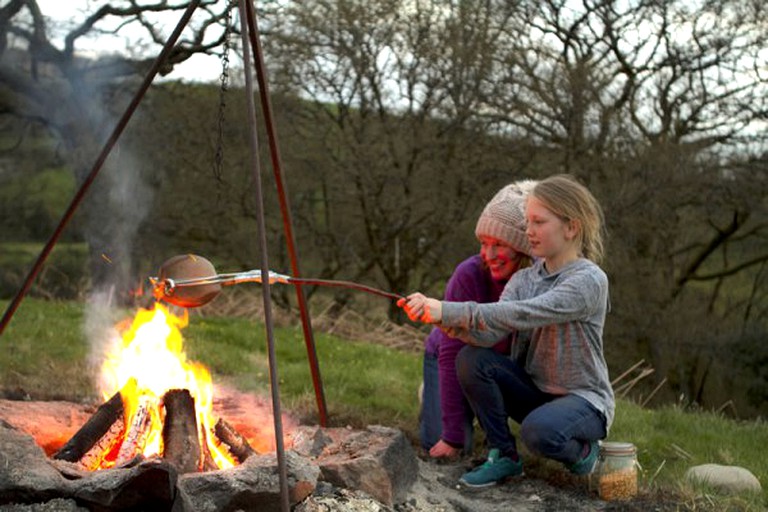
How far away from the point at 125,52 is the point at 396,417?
6.62m

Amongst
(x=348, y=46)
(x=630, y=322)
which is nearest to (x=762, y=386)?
(x=630, y=322)

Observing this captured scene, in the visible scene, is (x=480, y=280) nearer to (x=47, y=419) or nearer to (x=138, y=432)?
(x=138, y=432)

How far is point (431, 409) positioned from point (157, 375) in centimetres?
142

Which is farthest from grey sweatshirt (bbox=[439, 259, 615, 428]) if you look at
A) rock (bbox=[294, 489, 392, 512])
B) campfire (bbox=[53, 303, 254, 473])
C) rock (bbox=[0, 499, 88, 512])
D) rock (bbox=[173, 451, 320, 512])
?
rock (bbox=[0, 499, 88, 512])

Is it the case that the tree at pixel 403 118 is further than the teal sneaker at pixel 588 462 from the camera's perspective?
Yes

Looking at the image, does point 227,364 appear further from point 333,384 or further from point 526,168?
point 526,168

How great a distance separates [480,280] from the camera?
4215mm

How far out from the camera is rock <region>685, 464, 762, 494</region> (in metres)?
3.84

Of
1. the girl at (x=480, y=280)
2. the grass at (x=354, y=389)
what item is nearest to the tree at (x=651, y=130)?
the grass at (x=354, y=389)

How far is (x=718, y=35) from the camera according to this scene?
9.66 meters

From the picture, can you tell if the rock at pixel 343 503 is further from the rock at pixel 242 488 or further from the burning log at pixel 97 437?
the burning log at pixel 97 437

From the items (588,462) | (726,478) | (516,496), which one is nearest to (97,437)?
(516,496)

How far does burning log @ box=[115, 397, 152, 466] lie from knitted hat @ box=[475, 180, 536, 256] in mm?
1527

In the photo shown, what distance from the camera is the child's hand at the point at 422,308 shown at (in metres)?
3.29
